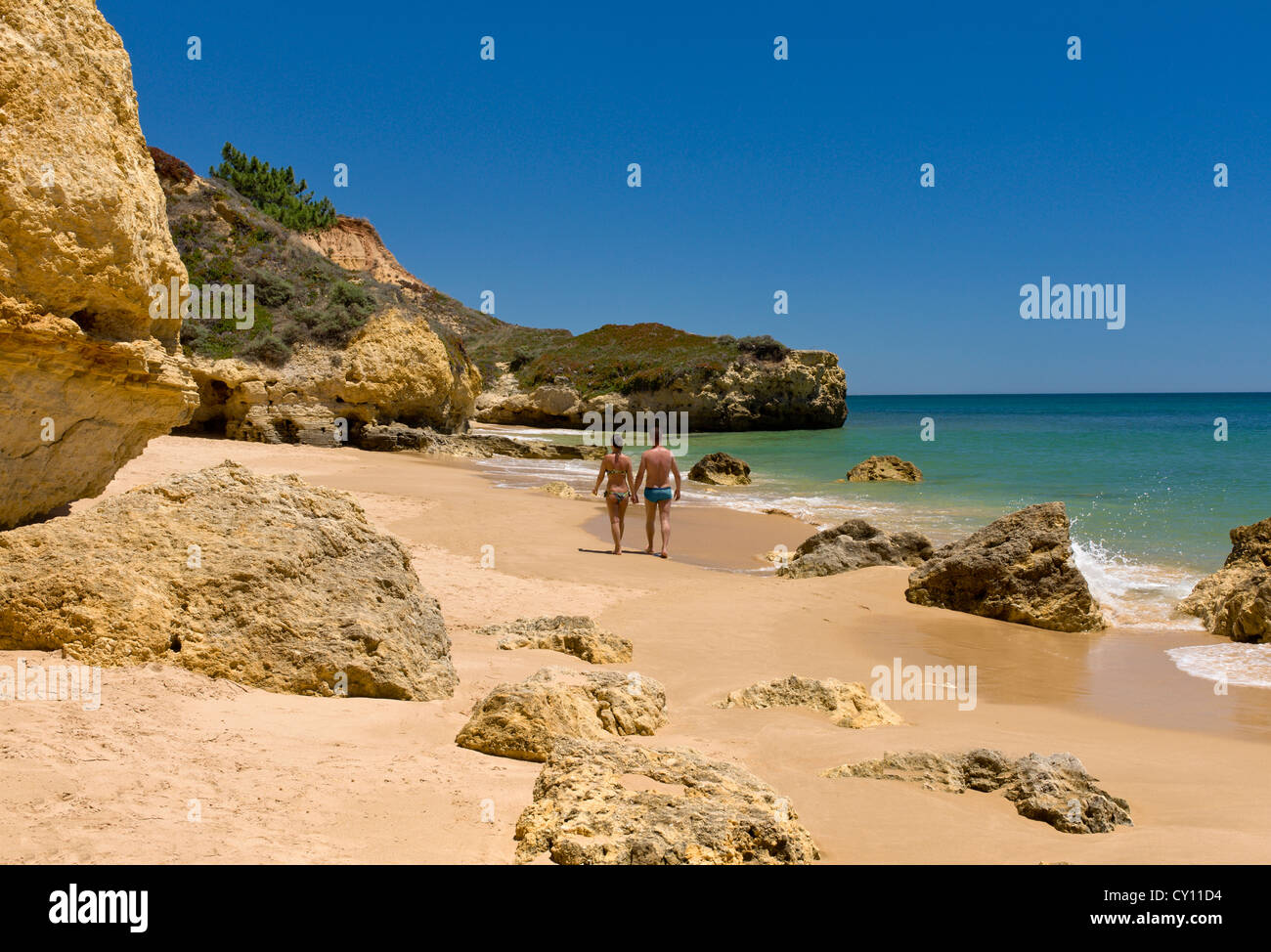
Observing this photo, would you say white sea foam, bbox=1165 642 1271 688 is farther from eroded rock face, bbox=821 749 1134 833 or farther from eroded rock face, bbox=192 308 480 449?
eroded rock face, bbox=192 308 480 449

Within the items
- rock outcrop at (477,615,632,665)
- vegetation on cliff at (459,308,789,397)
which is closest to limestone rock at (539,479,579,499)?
rock outcrop at (477,615,632,665)

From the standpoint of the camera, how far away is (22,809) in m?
2.32

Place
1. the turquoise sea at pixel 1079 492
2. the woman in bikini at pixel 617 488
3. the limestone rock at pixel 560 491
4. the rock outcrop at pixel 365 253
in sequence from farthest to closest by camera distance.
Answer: the rock outcrop at pixel 365 253
the limestone rock at pixel 560 491
the turquoise sea at pixel 1079 492
the woman in bikini at pixel 617 488

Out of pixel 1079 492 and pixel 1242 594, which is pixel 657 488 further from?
pixel 1079 492

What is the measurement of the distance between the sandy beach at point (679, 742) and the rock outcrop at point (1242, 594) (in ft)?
1.39

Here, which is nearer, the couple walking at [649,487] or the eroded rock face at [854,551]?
the eroded rock face at [854,551]

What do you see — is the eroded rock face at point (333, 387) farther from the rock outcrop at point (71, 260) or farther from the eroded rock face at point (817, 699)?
the eroded rock face at point (817, 699)

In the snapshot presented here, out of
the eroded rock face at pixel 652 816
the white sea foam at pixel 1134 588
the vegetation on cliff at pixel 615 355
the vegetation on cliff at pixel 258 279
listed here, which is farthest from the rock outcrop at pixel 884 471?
the vegetation on cliff at pixel 615 355

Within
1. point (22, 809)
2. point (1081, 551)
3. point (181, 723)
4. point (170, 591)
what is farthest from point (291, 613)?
point (1081, 551)

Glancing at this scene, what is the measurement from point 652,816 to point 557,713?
3.65ft

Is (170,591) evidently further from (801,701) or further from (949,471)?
(949,471)

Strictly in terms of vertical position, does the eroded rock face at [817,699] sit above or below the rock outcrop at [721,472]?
below

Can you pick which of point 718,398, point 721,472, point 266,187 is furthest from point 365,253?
point 721,472

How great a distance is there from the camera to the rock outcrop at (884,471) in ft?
77.3
